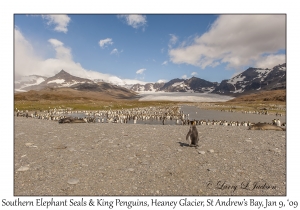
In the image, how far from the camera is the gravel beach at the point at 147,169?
6.16 m

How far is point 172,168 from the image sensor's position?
796 cm

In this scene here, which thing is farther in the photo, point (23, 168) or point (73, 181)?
point (23, 168)

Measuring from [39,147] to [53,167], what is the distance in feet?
12.5

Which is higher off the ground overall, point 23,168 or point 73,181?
point 23,168

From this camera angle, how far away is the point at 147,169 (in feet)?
25.7

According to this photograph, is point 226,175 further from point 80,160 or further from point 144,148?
point 80,160
